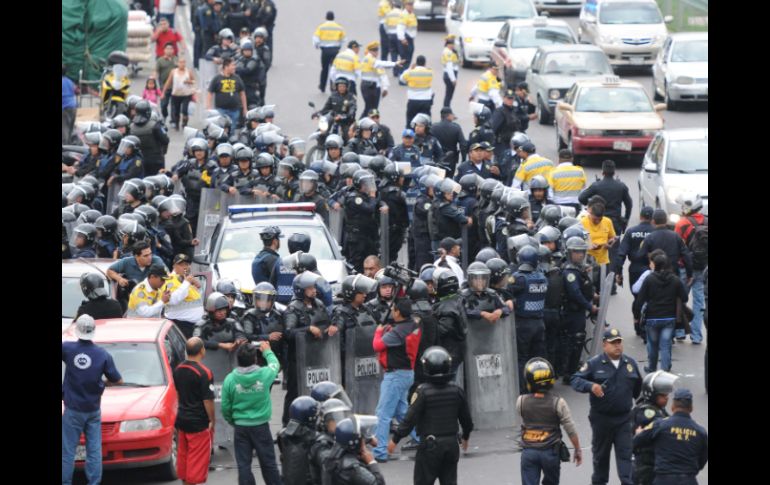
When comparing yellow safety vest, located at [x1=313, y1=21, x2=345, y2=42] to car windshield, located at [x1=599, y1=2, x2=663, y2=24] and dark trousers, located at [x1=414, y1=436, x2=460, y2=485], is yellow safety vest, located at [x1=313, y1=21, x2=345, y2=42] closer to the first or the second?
car windshield, located at [x1=599, y1=2, x2=663, y2=24]

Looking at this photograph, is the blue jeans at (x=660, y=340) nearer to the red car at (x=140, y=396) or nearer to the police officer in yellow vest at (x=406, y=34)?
the red car at (x=140, y=396)

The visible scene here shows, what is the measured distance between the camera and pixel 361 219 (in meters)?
20.1

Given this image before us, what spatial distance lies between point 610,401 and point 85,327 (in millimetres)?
4285

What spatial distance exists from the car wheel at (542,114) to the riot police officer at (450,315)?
16.1 m

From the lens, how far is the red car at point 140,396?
13750mm

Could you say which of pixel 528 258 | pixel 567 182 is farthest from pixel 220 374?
pixel 567 182

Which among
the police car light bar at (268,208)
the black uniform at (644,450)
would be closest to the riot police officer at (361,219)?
the police car light bar at (268,208)

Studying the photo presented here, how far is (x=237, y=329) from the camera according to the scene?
580 inches

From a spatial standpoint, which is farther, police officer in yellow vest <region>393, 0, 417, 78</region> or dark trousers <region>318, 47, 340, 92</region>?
police officer in yellow vest <region>393, 0, 417, 78</region>

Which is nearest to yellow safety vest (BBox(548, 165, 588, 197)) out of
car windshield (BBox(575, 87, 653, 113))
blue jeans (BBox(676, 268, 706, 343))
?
blue jeans (BBox(676, 268, 706, 343))

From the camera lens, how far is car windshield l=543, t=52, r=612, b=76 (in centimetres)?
3083

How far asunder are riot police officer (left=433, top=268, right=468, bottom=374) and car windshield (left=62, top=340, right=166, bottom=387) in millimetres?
2548

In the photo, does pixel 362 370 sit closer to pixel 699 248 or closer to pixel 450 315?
pixel 450 315
